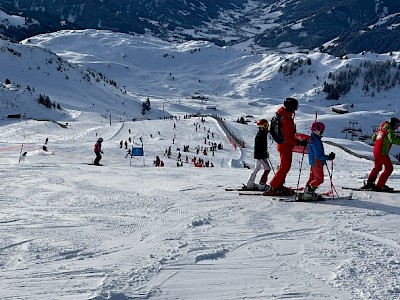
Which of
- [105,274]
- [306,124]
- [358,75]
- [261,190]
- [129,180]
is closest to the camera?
[105,274]

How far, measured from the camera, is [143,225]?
7.00 meters

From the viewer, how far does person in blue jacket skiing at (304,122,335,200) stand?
8.59 meters

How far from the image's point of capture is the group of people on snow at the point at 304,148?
28.4ft

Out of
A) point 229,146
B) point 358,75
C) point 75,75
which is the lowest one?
point 229,146

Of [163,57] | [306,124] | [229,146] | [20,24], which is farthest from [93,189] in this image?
[20,24]

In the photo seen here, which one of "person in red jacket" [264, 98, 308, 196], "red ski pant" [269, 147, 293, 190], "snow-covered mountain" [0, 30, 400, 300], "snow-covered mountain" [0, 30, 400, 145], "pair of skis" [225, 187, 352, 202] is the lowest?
"snow-covered mountain" [0, 30, 400, 300]

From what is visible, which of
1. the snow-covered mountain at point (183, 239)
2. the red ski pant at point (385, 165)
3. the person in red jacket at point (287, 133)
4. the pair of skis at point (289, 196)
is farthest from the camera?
the red ski pant at point (385, 165)

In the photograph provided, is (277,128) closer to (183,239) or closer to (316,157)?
(316,157)

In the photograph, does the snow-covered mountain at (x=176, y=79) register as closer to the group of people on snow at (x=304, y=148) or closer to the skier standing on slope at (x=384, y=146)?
the group of people on snow at (x=304, y=148)

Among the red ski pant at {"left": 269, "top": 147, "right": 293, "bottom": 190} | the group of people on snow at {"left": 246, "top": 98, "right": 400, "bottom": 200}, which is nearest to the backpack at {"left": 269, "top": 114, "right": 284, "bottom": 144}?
the group of people on snow at {"left": 246, "top": 98, "right": 400, "bottom": 200}

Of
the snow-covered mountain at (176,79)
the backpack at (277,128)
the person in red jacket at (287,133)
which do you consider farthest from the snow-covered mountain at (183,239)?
the snow-covered mountain at (176,79)

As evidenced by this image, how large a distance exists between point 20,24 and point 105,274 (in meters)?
192

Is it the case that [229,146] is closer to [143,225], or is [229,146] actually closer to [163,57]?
[143,225]

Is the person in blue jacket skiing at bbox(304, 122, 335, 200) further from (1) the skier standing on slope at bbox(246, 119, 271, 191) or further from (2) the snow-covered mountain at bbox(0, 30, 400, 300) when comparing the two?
(1) the skier standing on slope at bbox(246, 119, 271, 191)
